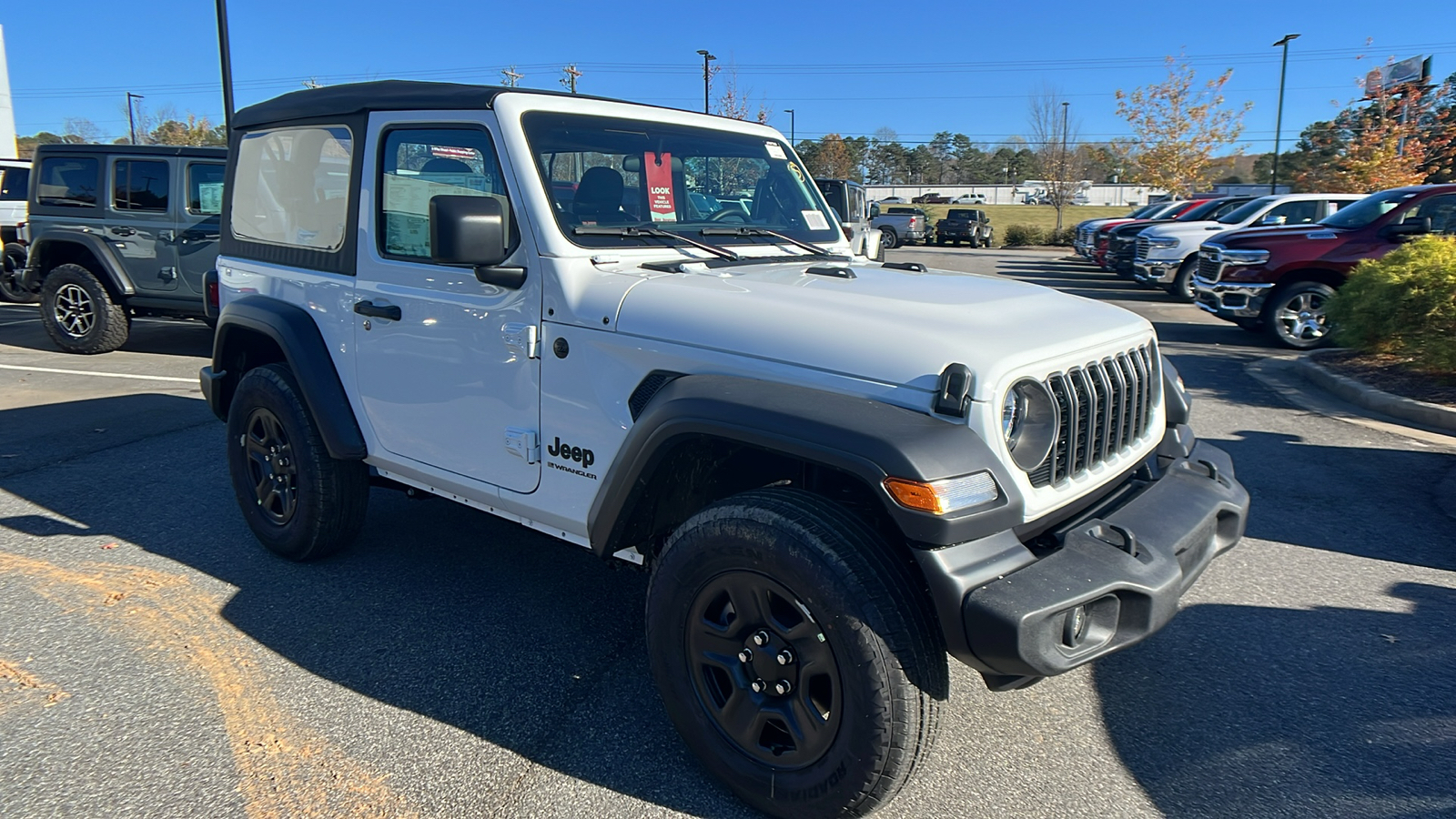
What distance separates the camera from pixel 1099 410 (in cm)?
282

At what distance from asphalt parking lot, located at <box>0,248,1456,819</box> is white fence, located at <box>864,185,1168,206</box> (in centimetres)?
7058

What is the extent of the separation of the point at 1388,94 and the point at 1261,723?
101ft

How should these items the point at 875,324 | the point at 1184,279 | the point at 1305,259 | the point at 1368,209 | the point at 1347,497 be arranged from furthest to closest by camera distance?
the point at 1184,279 → the point at 1368,209 → the point at 1305,259 → the point at 1347,497 → the point at 875,324

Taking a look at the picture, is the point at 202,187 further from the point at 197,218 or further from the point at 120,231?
the point at 120,231

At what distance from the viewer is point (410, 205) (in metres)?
3.62

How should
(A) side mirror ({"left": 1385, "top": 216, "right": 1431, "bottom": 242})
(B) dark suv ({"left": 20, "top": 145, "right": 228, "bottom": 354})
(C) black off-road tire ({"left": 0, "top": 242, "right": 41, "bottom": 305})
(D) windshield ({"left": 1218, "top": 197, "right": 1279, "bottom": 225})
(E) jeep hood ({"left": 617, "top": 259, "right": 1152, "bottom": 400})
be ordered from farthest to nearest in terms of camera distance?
(D) windshield ({"left": 1218, "top": 197, "right": 1279, "bottom": 225}), (C) black off-road tire ({"left": 0, "top": 242, "right": 41, "bottom": 305}), (B) dark suv ({"left": 20, "top": 145, "right": 228, "bottom": 354}), (A) side mirror ({"left": 1385, "top": 216, "right": 1431, "bottom": 242}), (E) jeep hood ({"left": 617, "top": 259, "right": 1152, "bottom": 400})

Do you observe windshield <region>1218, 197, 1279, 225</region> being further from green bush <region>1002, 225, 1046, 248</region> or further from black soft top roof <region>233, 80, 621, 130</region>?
green bush <region>1002, 225, 1046, 248</region>

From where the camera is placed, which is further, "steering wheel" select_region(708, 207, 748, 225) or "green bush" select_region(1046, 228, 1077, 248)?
"green bush" select_region(1046, 228, 1077, 248)

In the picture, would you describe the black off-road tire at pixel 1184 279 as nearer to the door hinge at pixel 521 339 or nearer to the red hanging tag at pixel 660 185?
the red hanging tag at pixel 660 185

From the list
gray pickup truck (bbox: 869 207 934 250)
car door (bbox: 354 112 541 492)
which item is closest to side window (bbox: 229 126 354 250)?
car door (bbox: 354 112 541 492)

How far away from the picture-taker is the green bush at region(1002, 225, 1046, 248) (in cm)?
3625

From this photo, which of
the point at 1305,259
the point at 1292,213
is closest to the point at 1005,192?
the point at 1292,213

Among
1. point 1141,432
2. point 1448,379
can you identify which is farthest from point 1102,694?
point 1448,379

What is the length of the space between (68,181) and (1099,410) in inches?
428
